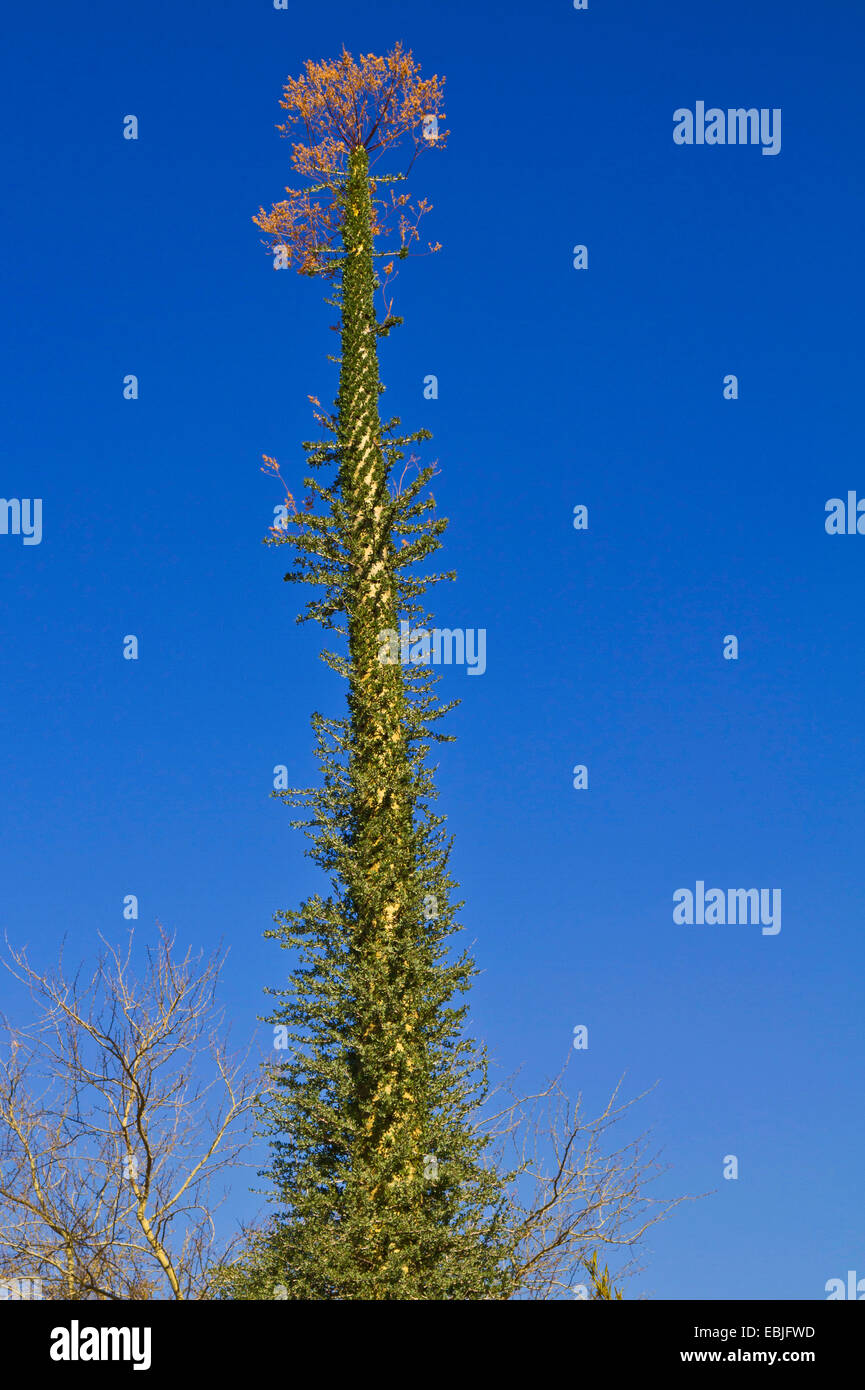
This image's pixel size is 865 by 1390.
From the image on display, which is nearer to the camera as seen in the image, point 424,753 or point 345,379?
point 424,753

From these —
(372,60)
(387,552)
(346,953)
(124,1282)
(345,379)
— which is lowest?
(124,1282)

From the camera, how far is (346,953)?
52.1 feet

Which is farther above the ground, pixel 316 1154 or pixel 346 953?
pixel 346 953

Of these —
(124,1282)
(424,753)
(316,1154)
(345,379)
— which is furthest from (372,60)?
(124,1282)

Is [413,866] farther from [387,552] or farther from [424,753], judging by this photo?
[387,552]

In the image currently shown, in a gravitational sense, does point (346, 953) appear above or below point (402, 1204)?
above

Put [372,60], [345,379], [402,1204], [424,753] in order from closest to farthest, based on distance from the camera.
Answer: [402,1204], [424,753], [345,379], [372,60]

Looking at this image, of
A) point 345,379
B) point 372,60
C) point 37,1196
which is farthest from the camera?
point 372,60
